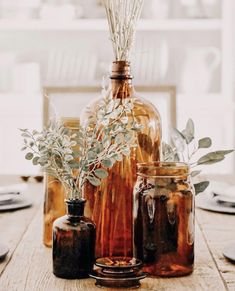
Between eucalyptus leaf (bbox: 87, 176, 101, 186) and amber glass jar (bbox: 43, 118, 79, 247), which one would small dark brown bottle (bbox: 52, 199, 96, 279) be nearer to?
eucalyptus leaf (bbox: 87, 176, 101, 186)

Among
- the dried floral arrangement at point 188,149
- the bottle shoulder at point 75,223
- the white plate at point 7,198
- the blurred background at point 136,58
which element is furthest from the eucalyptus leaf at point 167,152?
the blurred background at point 136,58

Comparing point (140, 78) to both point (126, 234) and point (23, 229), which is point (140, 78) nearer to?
point (23, 229)

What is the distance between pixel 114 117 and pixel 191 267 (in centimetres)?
25

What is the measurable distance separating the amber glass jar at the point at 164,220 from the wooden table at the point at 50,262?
3 centimetres

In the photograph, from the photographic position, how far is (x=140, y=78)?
3.46 m

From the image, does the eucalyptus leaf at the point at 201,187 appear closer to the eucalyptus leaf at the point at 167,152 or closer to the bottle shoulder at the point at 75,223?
the eucalyptus leaf at the point at 167,152

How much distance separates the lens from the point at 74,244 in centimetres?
103

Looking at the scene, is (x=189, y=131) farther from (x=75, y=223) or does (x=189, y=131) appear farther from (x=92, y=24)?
(x=92, y=24)

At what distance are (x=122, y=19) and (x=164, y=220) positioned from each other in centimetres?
32

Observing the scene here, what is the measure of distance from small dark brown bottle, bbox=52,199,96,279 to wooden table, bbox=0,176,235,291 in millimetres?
17

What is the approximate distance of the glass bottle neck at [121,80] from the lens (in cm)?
113

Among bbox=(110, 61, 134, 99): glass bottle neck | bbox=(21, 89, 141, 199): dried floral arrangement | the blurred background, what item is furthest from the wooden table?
the blurred background

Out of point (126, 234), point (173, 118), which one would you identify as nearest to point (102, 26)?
point (173, 118)

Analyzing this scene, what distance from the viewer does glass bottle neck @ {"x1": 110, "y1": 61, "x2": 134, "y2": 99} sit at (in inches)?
44.4
